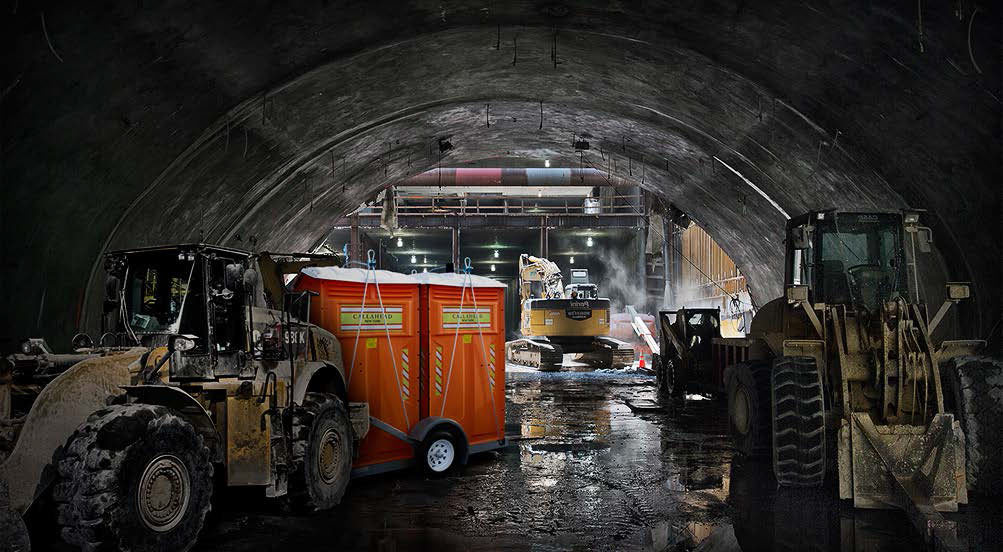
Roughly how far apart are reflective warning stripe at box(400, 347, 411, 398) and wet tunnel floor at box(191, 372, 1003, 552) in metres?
0.91

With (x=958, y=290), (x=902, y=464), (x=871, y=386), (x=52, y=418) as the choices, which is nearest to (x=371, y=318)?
(x=52, y=418)

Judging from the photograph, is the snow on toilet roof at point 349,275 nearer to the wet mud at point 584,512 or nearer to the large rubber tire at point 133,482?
the wet mud at point 584,512

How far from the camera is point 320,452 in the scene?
655 centimetres

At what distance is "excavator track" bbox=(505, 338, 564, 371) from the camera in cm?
2344

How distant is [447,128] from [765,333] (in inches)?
384

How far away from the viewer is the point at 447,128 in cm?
1673

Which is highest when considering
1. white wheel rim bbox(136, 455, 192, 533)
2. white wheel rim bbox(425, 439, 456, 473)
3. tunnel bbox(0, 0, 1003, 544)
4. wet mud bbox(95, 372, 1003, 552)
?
tunnel bbox(0, 0, 1003, 544)

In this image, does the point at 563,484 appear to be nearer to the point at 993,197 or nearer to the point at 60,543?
the point at 60,543

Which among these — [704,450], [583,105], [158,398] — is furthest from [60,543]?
[583,105]

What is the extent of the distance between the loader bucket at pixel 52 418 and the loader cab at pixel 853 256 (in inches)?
288

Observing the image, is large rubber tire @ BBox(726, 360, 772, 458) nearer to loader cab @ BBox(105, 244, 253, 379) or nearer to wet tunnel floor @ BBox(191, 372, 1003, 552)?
wet tunnel floor @ BBox(191, 372, 1003, 552)

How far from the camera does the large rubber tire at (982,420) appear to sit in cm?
705

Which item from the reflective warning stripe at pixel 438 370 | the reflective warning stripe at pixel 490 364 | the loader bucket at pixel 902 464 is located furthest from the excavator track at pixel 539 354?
the loader bucket at pixel 902 464

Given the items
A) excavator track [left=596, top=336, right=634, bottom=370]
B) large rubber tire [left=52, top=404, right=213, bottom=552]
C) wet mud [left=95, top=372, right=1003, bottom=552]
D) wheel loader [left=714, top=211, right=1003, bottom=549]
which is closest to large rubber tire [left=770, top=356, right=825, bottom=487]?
wheel loader [left=714, top=211, right=1003, bottom=549]
